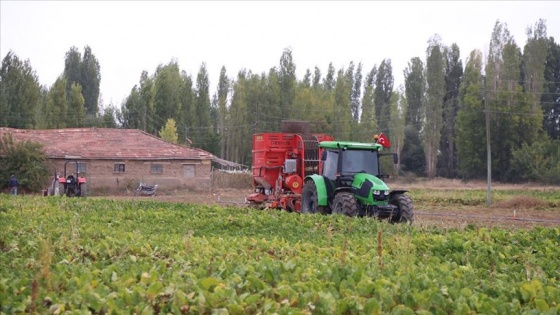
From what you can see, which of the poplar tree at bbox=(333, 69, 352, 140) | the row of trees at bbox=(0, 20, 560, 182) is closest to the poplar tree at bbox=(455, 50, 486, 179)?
the row of trees at bbox=(0, 20, 560, 182)

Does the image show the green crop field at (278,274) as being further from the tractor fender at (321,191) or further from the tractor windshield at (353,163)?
the tractor windshield at (353,163)

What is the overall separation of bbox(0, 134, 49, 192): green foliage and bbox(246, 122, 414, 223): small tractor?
2248 centimetres

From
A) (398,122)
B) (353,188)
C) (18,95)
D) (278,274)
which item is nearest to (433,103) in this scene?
(398,122)

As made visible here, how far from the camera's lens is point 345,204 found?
57.2 ft

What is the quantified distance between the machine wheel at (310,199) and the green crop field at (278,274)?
611 centimetres

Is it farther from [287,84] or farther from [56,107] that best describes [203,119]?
[56,107]

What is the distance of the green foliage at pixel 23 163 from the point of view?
4047 centimetres

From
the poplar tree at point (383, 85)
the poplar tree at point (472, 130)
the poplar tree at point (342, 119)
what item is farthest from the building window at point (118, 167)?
the poplar tree at point (383, 85)

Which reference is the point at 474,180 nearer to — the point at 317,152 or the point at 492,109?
the point at 492,109

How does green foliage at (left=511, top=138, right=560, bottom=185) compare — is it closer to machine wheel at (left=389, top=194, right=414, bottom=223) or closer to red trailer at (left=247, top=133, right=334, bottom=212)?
red trailer at (left=247, top=133, right=334, bottom=212)

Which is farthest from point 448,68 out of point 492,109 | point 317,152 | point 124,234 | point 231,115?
point 124,234

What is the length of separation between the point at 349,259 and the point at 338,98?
5984 cm

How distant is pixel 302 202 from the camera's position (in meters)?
20.2

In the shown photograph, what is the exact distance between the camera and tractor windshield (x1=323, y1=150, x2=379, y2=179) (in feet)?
61.5
